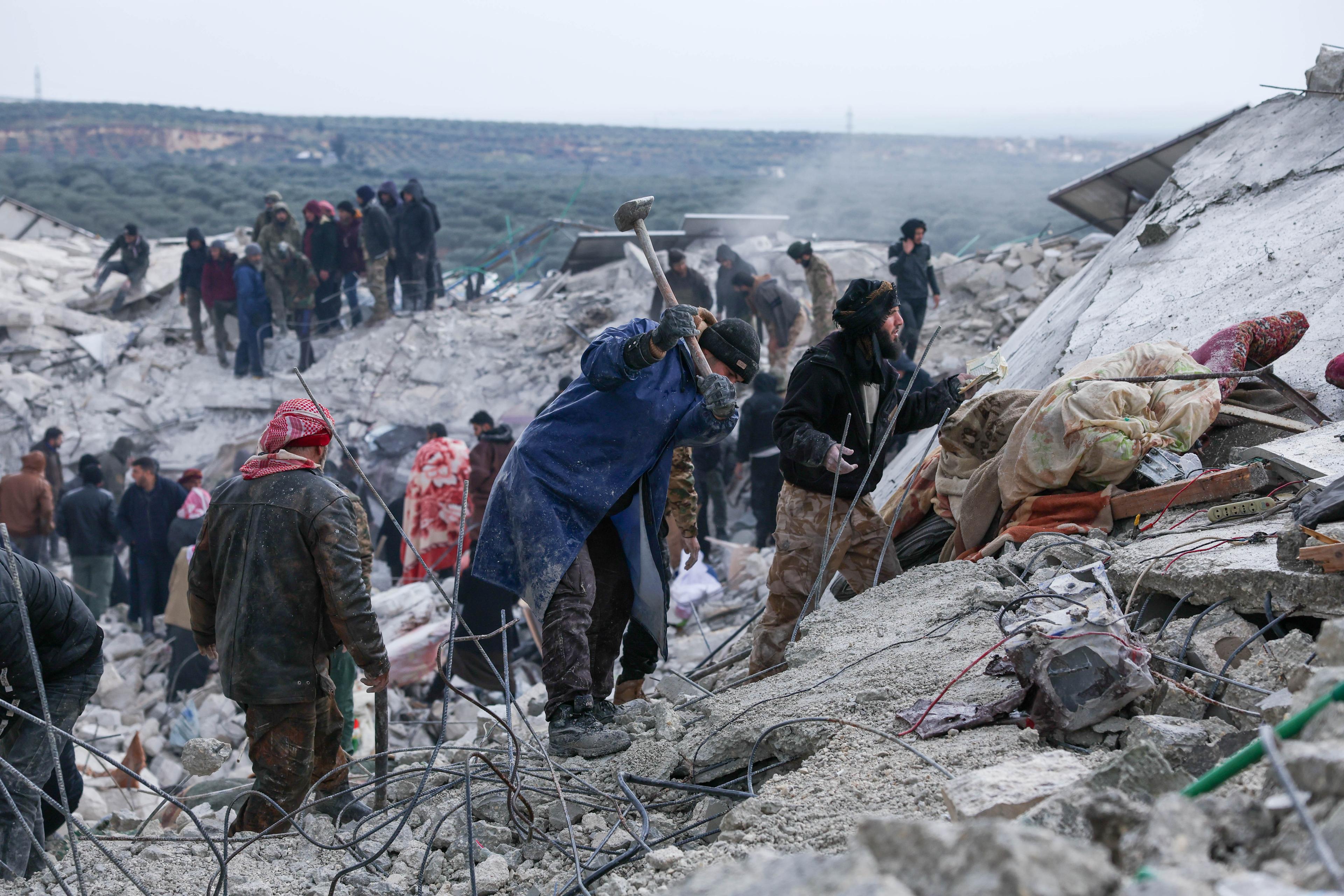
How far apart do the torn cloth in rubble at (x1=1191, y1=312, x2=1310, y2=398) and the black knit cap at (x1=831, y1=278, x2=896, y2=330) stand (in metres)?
1.50

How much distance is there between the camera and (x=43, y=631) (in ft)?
10.5

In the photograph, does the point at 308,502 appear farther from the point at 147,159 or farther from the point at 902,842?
the point at 147,159

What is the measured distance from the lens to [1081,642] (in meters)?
2.53

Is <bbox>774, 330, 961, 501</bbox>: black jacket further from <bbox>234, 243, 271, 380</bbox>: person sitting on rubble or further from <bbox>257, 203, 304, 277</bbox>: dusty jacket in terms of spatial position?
<bbox>234, 243, 271, 380</bbox>: person sitting on rubble

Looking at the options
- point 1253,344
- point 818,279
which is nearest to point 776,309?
point 818,279

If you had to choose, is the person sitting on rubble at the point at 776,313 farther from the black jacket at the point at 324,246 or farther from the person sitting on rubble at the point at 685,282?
the black jacket at the point at 324,246

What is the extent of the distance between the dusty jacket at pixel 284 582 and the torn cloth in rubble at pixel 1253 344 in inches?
140

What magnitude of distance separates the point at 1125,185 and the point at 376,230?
8.01 metres

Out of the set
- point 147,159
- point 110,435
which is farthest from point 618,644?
point 147,159

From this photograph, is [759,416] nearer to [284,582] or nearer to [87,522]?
[284,582]

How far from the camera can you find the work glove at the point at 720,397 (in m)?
3.36

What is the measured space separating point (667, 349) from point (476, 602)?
3.37 metres

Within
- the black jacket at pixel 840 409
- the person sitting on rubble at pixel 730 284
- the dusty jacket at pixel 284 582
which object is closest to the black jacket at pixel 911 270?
the person sitting on rubble at pixel 730 284

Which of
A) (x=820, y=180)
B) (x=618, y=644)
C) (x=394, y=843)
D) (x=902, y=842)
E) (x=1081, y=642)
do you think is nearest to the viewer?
(x=902, y=842)
